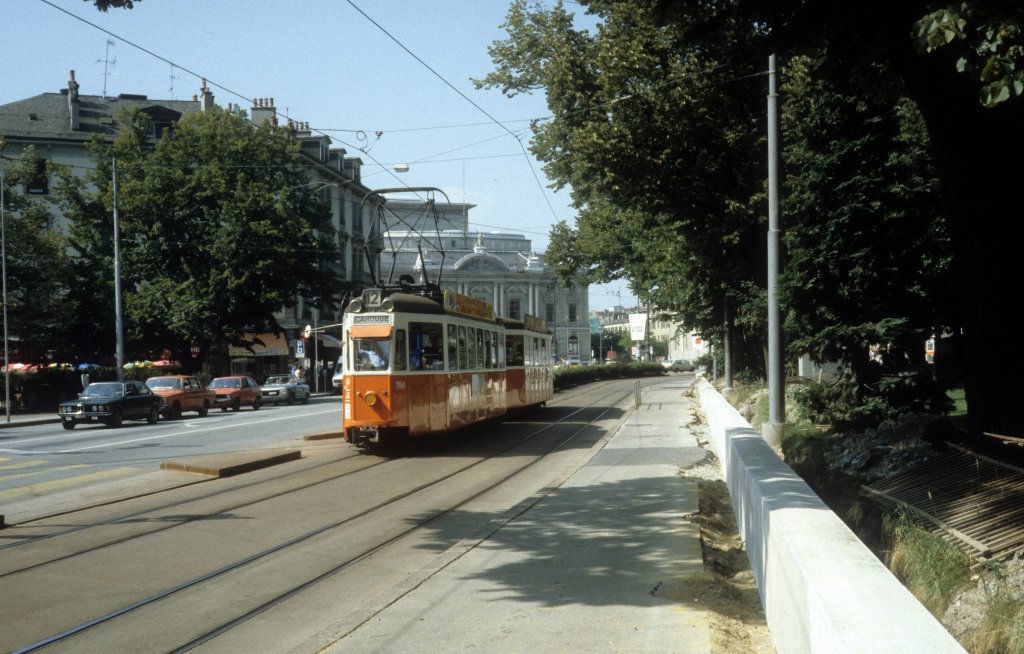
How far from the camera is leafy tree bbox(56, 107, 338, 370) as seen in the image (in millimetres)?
47625

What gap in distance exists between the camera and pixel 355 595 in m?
7.70

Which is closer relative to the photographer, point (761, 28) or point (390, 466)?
point (761, 28)

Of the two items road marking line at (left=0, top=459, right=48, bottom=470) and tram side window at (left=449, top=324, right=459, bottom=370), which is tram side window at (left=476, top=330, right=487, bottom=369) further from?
road marking line at (left=0, top=459, right=48, bottom=470)

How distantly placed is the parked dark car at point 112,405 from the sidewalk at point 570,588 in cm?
2314

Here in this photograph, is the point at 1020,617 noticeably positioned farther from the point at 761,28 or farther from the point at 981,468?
the point at 761,28

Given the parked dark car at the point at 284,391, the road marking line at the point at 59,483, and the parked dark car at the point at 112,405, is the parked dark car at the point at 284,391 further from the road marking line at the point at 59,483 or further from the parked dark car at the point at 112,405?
the road marking line at the point at 59,483

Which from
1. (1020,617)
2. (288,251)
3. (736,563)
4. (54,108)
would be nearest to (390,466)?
(736,563)

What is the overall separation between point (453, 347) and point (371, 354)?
7.97 feet

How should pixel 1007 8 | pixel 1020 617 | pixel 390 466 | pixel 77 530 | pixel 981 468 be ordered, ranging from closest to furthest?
1. pixel 1020 617
2. pixel 1007 8
3. pixel 981 468
4. pixel 77 530
5. pixel 390 466

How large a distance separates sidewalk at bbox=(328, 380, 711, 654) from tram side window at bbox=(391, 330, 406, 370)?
19.4 ft

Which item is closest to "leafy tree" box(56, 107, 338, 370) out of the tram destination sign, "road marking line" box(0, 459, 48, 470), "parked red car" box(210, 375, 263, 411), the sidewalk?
"parked red car" box(210, 375, 263, 411)

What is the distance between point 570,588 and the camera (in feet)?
24.8

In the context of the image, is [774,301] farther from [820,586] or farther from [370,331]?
[820,586]

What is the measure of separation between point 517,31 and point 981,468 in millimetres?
23654
